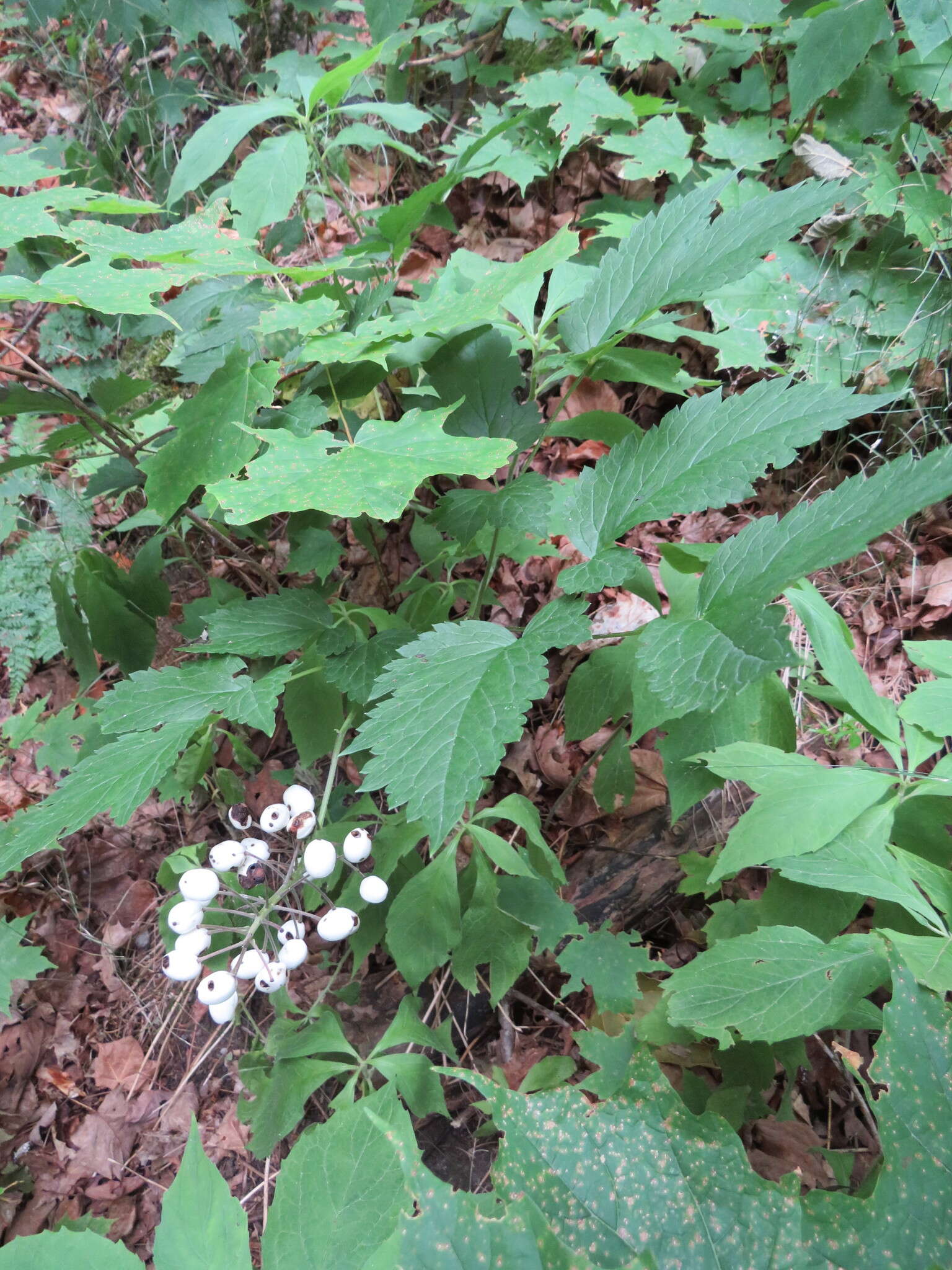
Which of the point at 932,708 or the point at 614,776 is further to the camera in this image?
the point at 614,776

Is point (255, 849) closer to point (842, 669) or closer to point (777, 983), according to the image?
point (777, 983)

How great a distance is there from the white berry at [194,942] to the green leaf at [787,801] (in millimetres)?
836

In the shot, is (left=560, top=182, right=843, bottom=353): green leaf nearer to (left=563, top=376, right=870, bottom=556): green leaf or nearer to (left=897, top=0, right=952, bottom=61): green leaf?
(left=563, top=376, right=870, bottom=556): green leaf

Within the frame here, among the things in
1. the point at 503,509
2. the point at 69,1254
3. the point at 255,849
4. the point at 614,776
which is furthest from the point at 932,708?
the point at 69,1254

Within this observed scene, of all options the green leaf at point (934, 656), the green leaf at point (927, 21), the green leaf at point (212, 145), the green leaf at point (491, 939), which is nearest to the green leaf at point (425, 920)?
the green leaf at point (491, 939)

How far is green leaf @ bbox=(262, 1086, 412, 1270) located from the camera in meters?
0.81

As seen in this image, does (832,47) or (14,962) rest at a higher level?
(832,47)

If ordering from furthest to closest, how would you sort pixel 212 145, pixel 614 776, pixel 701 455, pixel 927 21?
pixel 927 21
pixel 212 145
pixel 614 776
pixel 701 455

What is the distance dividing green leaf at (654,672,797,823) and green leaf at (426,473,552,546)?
0.43 meters

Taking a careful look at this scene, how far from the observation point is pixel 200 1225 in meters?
0.86

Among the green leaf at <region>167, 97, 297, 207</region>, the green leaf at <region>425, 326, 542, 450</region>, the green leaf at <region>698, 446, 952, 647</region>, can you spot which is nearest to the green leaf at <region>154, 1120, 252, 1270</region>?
the green leaf at <region>698, 446, 952, 647</region>

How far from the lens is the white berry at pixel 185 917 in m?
1.15

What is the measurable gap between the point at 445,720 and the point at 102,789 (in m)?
0.59

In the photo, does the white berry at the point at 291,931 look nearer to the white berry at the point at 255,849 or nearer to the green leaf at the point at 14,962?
the white berry at the point at 255,849
